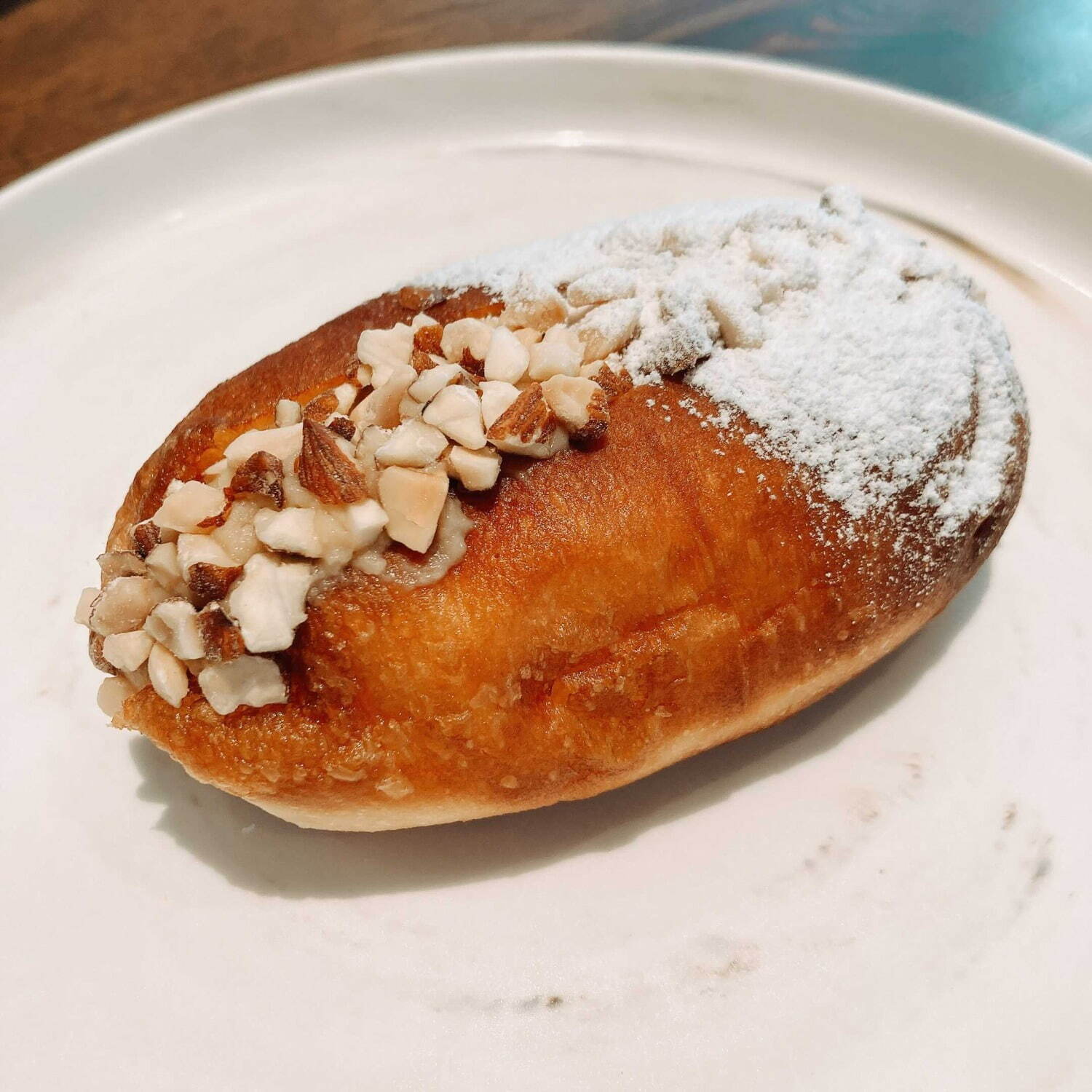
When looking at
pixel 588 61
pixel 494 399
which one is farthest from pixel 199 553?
pixel 588 61

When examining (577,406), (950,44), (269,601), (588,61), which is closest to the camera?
(269,601)

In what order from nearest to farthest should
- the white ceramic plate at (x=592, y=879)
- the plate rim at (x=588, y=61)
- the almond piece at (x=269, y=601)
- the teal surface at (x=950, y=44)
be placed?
the almond piece at (x=269, y=601) < the white ceramic plate at (x=592, y=879) < the plate rim at (x=588, y=61) < the teal surface at (x=950, y=44)

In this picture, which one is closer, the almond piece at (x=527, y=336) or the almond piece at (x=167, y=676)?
the almond piece at (x=167, y=676)

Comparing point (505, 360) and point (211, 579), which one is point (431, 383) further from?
point (211, 579)

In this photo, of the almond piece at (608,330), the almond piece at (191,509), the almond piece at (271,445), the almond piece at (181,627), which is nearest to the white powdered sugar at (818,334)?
the almond piece at (608,330)

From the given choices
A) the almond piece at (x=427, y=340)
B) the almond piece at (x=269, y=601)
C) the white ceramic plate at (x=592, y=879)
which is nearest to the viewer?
the almond piece at (x=269, y=601)

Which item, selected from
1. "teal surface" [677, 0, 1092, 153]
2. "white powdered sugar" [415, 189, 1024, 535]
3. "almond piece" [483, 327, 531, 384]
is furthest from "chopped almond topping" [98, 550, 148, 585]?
"teal surface" [677, 0, 1092, 153]

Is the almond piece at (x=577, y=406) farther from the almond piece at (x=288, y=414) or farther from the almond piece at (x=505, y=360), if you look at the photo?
the almond piece at (x=288, y=414)

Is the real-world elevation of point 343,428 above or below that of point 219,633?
above
